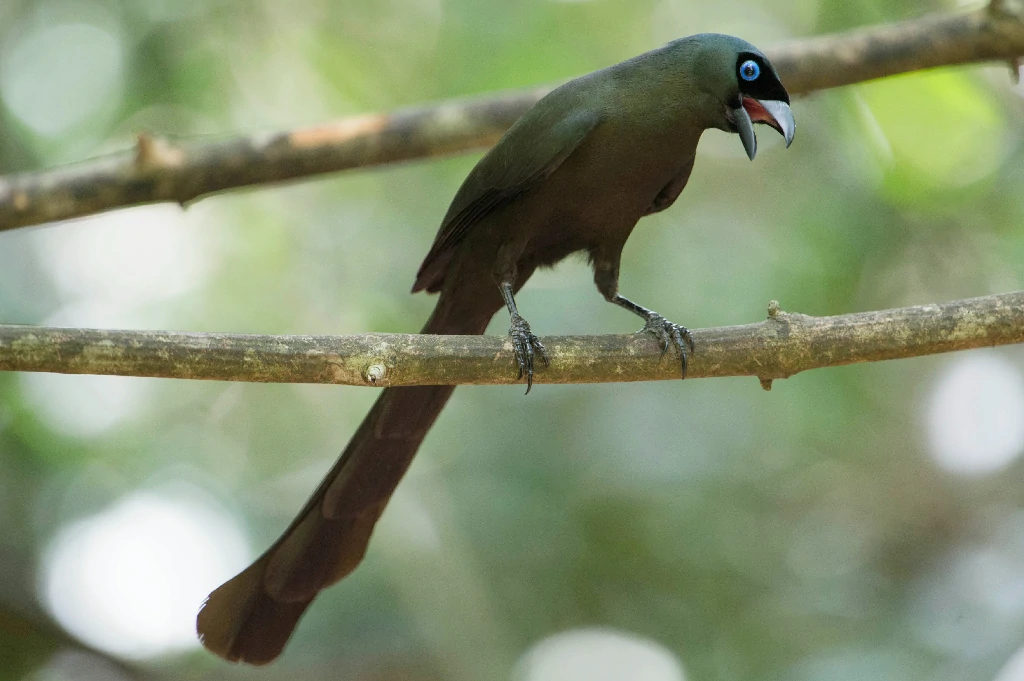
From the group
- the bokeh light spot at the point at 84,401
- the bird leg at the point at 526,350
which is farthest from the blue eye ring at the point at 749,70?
the bokeh light spot at the point at 84,401

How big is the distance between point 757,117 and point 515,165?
896 mm

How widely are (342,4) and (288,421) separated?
298cm

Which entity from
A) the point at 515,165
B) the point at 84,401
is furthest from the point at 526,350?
the point at 84,401

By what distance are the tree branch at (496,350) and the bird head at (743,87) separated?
72 cm

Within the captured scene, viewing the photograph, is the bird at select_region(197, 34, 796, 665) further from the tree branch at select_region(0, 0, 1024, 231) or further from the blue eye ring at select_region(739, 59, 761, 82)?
the tree branch at select_region(0, 0, 1024, 231)

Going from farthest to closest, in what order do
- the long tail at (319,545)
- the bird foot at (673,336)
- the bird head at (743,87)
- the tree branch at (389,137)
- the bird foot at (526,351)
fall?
the tree branch at (389,137), the long tail at (319,545), the bird head at (743,87), the bird foot at (673,336), the bird foot at (526,351)

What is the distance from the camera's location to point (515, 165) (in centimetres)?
379

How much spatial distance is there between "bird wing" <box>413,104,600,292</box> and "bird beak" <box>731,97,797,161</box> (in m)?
0.51

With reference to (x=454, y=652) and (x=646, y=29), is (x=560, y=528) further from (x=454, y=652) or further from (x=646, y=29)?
(x=646, y=29)

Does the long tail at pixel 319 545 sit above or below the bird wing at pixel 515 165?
below

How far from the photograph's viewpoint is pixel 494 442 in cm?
608

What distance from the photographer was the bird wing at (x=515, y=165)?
3668 millimetres

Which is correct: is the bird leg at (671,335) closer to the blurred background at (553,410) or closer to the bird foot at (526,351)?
the bird foot at (526,351)

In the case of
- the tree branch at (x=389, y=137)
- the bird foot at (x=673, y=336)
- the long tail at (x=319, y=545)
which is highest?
the tree branch at (x=389, y=137)
